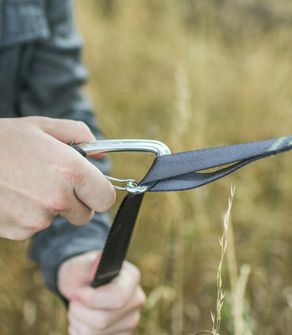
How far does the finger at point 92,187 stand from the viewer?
83cm

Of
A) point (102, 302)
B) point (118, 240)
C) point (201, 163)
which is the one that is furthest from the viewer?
point (102, 302)

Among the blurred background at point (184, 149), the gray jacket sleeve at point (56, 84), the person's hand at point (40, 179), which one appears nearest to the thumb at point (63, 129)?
the person's hand at point (40, 179)

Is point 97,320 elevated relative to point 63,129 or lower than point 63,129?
lower

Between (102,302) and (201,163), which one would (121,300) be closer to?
(102,302)

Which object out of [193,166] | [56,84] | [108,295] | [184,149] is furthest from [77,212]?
[184,149]

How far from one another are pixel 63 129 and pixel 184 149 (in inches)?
42.8

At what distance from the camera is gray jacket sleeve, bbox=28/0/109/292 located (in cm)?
142

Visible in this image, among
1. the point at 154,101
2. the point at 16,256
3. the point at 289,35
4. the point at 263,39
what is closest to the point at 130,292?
the point at 16,256

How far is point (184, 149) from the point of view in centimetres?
196

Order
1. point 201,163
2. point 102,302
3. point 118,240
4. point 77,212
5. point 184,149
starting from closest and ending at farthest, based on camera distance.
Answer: point 201,163 → point 77,212 → point 118,240 → point 102,302 → point 184,149

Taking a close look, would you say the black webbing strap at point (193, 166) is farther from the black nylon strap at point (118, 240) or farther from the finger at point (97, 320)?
the finger at point (97, 320)

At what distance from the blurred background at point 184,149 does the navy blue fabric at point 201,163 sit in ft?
0.66

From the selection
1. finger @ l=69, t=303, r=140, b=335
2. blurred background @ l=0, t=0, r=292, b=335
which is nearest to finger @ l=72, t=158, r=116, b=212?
blurred background @ l=0, t=0, r=292, b=335

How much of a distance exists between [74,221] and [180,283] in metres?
0.80
